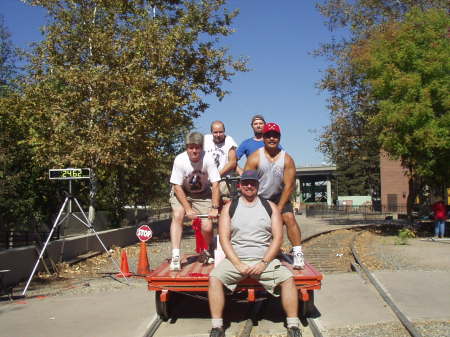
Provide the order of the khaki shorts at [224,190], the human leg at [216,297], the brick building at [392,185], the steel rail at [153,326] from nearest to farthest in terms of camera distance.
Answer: the human leg at [216,297] → the steel rail at [153,326] → the khaki shorts at [224,190] → the brick building at [392,185]

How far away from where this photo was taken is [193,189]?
730 centimetres

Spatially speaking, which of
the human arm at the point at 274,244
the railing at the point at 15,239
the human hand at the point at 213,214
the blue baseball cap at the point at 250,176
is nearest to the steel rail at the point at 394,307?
the human arm at the point at 274,244

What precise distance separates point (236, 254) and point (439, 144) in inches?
533

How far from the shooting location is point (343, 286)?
29.1ft

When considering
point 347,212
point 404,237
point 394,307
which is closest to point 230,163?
point 394,307

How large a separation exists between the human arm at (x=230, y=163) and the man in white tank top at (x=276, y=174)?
87cm

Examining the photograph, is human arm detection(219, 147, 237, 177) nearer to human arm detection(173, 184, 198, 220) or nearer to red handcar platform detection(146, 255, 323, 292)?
human arm detection(173, 184, 198, 220)

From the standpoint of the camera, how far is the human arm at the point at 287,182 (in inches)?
264

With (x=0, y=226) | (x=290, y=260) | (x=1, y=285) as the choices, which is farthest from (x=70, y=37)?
(x=290, y=260)

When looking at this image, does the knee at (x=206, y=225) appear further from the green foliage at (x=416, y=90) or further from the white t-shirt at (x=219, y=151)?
the green foliage at (x=416, y=90)

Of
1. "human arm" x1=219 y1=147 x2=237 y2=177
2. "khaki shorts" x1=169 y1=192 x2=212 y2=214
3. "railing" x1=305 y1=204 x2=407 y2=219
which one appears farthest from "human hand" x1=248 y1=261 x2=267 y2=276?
"railing" x1=305 y1=204 x2=407 y2=219

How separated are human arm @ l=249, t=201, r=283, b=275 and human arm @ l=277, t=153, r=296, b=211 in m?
0.48

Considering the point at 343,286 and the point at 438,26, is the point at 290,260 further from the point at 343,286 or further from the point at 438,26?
the point at 438,26

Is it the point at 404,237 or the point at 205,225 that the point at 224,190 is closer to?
the point at 205,225
